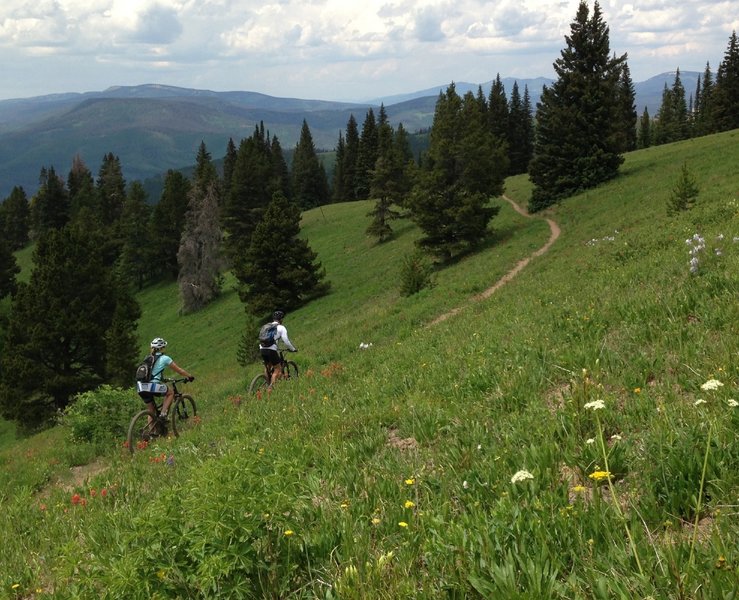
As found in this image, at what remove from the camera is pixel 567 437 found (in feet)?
15.1

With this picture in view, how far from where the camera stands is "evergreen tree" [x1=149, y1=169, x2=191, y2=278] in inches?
2726

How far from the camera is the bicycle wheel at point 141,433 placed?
11.6m

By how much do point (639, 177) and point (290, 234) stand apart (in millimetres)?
26183

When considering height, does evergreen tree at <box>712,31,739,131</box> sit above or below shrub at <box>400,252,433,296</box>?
above

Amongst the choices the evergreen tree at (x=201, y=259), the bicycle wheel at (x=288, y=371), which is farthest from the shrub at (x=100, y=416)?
the evergreen tree at (x=201, y=259)

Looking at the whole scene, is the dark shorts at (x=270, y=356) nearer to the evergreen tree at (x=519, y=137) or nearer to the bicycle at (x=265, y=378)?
the bicycle at (x=265, y=378)

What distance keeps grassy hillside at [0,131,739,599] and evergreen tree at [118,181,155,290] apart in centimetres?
6214

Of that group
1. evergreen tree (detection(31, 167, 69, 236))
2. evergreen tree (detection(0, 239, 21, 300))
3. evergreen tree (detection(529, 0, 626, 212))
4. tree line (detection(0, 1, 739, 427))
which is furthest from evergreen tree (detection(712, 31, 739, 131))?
evergreen tree (detection(31, 167, 69, 236))

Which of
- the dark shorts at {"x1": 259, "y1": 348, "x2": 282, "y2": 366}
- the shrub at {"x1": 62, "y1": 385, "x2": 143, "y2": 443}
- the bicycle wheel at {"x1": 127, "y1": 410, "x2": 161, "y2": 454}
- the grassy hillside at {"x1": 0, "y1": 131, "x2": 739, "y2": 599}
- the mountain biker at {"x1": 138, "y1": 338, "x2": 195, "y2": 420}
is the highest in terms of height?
the grassy hillside at {"x1": 0, "y1": 131, "x2": 739, "y2": 599}

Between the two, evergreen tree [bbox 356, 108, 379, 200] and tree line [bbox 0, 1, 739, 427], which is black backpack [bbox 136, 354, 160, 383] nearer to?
tree line [bbox 0, 1, 739, 427]

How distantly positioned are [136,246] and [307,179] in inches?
1273

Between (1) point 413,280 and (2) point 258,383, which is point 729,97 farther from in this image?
(2) point 258,383

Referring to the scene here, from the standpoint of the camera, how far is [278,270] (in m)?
41.7

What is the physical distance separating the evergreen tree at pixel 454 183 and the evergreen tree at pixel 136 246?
46516 mm
